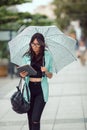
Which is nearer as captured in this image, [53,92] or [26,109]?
[26,109]

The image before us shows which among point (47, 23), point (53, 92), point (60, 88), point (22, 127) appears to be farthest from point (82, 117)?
point (47, 23)

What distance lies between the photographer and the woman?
7855mm

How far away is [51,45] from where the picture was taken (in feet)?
27.7

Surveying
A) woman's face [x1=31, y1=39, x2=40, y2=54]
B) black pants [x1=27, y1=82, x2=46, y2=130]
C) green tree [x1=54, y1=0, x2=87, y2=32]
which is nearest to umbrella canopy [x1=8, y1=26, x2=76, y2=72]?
woman's face [x1=31, y1=39, x2=40, y2=54]

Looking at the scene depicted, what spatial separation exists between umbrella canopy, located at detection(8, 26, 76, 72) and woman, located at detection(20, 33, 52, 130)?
37cm

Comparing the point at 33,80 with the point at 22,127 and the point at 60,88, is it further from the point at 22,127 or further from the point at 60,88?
the point at 60,88

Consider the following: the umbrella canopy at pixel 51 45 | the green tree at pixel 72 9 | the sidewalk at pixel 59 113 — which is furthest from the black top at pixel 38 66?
the green tree at pixel 72 9

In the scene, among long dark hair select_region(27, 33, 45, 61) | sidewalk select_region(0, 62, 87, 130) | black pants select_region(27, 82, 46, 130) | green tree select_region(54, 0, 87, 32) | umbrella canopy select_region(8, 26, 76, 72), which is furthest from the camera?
green tree select_region(54, 0, 87, 32)

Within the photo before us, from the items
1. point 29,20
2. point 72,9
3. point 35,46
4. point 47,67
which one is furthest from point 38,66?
point 72,9

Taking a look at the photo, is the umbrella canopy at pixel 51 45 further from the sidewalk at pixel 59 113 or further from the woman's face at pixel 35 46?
the sidewalk at pixel 59 113

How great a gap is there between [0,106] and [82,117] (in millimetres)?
3287

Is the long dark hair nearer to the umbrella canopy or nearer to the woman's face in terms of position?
the woman's face

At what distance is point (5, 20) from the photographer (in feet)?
65.2

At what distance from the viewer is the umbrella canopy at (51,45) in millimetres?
8375
